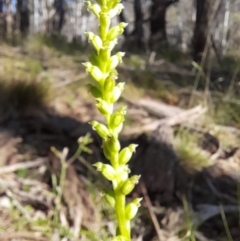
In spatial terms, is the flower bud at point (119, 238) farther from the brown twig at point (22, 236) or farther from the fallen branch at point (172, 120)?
the fallen branch at point (172, 120)

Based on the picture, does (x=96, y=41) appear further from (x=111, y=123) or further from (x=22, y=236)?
(x=22, y=236)

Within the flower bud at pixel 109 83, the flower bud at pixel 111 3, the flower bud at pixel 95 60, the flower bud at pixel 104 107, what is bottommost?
the flower bud at pixel 104 107

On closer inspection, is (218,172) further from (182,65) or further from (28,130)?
(182,65)

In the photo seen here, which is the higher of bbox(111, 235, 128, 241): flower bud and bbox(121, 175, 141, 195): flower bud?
bbox(121, 175, 141, 195): flower bud

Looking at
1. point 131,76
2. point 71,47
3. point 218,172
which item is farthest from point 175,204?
point 71,47

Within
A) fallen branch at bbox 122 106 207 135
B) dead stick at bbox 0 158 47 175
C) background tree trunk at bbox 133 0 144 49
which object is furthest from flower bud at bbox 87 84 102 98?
background tree trunk at bbox 133 0 144 49

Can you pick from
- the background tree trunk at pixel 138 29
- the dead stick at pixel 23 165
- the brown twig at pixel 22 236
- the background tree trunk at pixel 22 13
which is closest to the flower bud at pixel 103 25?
the brown twig at pixel 22 236

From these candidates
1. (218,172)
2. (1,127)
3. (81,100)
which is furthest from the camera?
(81,100)

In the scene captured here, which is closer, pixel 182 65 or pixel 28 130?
pixel 28 130

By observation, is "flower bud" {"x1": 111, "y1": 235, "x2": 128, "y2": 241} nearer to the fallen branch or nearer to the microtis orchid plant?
the microtis orchid plant
